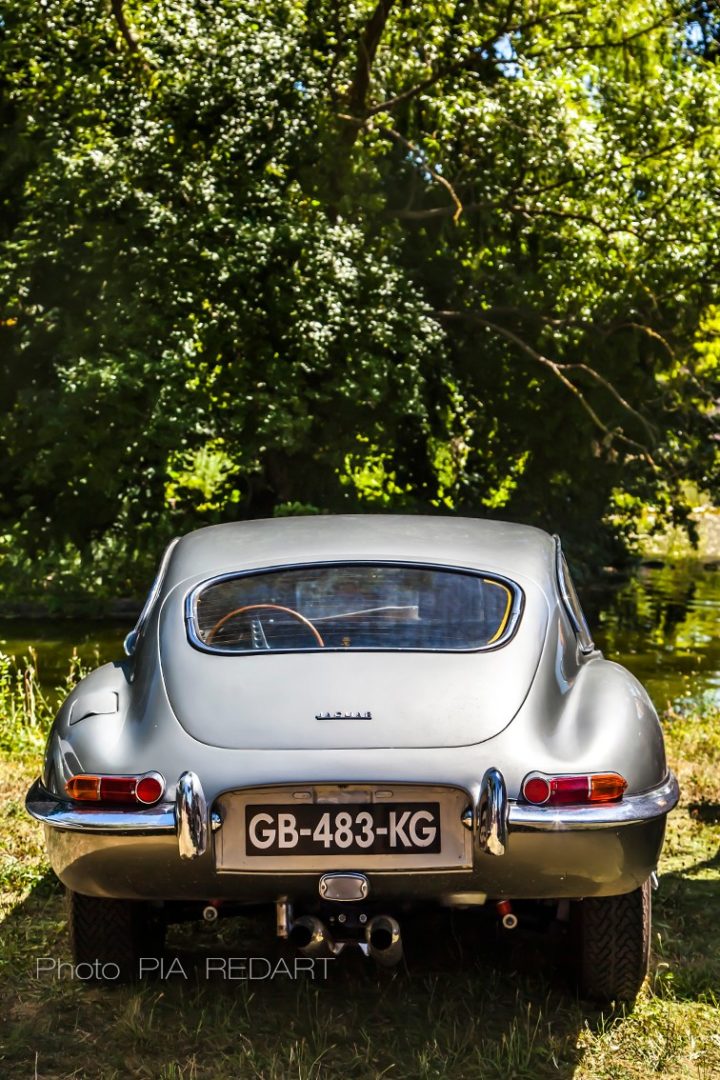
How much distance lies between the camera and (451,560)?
4.11 meters

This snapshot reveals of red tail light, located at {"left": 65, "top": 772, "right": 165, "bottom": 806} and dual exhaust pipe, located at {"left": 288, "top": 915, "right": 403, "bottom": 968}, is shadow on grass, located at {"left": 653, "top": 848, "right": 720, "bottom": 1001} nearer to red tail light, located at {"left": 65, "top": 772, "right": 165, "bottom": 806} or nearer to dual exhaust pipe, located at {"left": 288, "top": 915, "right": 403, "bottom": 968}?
dual exhaust pipe, located at {"left": 288, "top": 915, "right": 403, "bottom": 968}

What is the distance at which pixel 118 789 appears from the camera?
3430 mm

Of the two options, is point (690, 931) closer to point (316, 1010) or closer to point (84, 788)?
point (316, 1010)

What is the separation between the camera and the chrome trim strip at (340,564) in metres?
3.75

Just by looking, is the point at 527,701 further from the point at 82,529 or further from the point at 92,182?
the point at 82,529

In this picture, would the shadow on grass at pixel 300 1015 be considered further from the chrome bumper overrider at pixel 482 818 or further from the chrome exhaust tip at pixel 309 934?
the chrome bumper overrider at pixel 482 818

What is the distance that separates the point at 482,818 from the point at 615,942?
74 cm

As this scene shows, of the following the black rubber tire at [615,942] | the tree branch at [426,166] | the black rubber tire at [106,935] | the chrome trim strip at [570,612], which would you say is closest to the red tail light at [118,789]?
the black rubber tire at [106,935]

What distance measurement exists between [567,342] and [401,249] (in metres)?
2.68

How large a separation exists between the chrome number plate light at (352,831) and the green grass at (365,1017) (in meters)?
0.53

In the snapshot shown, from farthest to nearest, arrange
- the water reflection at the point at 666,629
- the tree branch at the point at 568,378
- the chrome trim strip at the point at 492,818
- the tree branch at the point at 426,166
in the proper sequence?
the tree branch at the point at 568,378 → the tree branch at the point at 426,166 → the water reflection at the point at 666,629 → the chrome trim strip at the point at 492,818

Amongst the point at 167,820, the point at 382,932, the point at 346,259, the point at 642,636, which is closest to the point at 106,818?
the point at 167,820

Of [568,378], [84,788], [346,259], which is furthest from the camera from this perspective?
[568,378]

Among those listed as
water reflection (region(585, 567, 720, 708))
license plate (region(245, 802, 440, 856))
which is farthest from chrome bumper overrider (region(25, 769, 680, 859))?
water reflection (region(585, 567, 720, 708))
